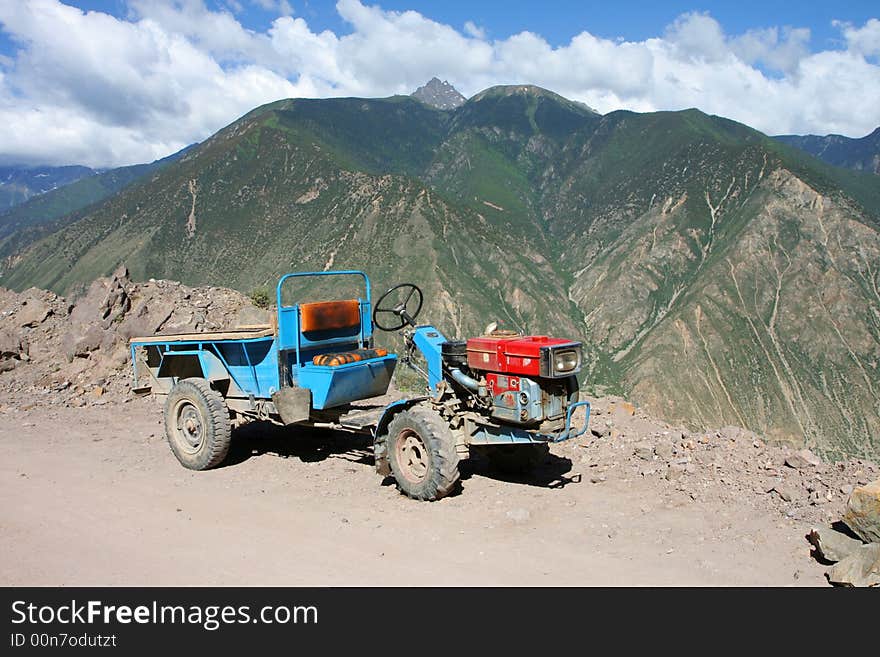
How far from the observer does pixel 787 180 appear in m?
81.4

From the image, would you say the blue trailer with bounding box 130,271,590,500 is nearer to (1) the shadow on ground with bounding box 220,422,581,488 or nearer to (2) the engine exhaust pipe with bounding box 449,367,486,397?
(2) the engine exhaust pipe with bounding box 449,367,486,397

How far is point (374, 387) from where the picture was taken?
349 inches

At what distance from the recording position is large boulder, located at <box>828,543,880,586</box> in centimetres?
472

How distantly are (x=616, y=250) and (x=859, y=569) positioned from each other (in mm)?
86920

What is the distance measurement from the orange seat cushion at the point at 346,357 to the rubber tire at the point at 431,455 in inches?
49.7

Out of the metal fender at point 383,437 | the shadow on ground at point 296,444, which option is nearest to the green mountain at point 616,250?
the shadow on ground at point 296,444

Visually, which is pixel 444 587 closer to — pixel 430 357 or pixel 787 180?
pixel 430 357

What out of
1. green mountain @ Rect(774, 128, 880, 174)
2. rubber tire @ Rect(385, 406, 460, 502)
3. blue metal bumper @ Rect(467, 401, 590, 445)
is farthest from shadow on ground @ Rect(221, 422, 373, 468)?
green mountain @ Rect(774, 128, 880, 174)

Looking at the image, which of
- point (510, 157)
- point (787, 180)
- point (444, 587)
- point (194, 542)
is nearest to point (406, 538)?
point (444, 587)

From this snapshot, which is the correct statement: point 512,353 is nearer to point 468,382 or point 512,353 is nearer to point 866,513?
point 468,382

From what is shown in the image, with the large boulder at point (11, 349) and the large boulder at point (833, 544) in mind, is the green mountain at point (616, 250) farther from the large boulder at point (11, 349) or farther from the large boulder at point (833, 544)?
the large boulder at point (833, 544)

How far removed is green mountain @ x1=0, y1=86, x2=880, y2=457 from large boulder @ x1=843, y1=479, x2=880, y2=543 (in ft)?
185

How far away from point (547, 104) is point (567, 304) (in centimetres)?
9286

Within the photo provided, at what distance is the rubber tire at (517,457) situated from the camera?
7922mm
